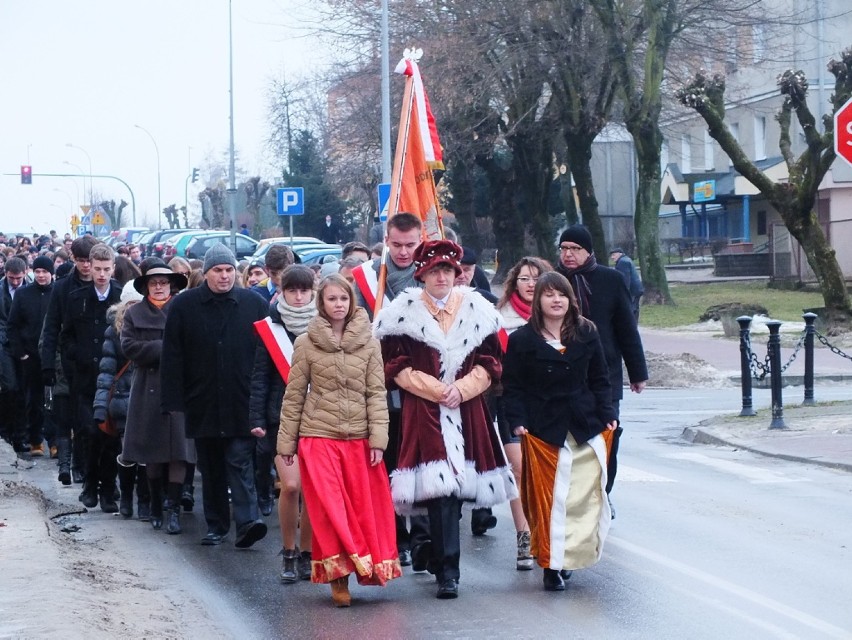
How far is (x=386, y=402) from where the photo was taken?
25.5 ft

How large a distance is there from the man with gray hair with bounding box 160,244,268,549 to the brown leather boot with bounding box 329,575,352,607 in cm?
184

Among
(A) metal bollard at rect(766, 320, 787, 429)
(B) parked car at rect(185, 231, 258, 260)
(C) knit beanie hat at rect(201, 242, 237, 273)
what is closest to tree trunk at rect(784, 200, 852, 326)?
(A) metal bollard at rect(766, 320, 787, 429)

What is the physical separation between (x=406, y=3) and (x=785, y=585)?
31.4 m

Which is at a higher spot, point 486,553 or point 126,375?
point 126,375

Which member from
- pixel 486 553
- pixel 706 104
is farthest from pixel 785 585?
pixel 706 104

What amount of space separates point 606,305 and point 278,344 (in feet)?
6.67

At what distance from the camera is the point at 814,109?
51.2 m

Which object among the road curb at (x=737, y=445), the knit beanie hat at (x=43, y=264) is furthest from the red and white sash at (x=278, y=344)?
the knit beanie hat at (x=43, y=264)

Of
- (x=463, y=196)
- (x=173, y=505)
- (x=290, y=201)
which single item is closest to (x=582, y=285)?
(x=173, y=505)

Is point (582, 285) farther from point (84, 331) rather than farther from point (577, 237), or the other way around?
point (84, 331)

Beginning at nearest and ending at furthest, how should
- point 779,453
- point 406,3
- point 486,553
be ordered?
point 486,553 → point 779,453 → point 406,3

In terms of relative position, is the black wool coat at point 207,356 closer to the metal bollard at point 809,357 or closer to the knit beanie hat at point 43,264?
the knit beanie hat at point 43,264

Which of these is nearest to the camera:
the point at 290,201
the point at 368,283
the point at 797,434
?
the point at 368,283

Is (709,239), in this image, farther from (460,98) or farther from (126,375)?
(126,375)
